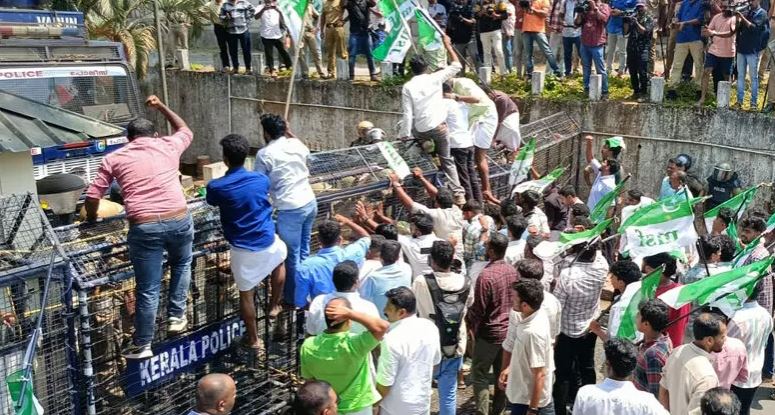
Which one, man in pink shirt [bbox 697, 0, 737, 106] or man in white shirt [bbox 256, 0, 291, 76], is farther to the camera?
man in white shirt [bbox 256, 0, 291, 76]

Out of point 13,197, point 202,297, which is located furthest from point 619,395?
point 13,197

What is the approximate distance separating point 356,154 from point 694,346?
369 cm

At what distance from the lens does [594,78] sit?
1213cm

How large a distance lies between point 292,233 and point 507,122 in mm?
4548

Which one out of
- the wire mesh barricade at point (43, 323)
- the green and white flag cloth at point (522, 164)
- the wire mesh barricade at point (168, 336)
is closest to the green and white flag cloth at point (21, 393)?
the wire mesh barricade at point (43, 323)

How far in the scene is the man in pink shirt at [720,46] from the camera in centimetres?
1096

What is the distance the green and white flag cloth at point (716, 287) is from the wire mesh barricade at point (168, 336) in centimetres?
275

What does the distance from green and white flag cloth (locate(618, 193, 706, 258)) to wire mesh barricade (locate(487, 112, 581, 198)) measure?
3293 mm

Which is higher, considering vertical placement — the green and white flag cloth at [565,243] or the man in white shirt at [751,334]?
the green and white flag cloth at [565,243]

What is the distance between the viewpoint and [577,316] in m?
5.86

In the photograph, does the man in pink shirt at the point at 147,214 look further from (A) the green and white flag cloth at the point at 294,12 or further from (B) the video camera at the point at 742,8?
(B) the video camera at the point at 742,8

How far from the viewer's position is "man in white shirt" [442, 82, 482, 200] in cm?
832

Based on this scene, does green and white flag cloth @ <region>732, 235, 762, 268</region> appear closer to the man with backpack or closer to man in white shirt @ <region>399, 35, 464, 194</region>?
the man with backpack

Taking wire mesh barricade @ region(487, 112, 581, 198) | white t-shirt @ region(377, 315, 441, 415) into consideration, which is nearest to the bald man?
white t-shirt @ region(377, 315, 441, 415)
